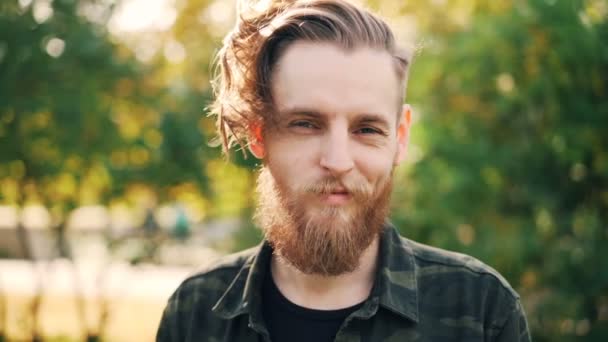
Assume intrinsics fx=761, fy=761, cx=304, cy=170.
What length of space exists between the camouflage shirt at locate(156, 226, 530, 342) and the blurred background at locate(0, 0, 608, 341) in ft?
11.5

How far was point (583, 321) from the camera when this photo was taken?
240 inches

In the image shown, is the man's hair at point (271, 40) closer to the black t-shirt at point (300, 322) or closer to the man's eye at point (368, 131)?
the man's eye at point (368, 131)

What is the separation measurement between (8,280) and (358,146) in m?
11.5

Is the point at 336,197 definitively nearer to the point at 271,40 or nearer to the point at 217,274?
the point at 271,40

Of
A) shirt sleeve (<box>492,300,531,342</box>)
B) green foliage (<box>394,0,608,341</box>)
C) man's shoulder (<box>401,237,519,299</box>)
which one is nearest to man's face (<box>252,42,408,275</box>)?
man's shoulder (<box>401,237,519,299</box>)

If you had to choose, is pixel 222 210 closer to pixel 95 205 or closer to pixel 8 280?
pixel 95 205

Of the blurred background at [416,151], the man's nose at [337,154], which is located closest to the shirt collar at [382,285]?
the man's nose at [337,154]

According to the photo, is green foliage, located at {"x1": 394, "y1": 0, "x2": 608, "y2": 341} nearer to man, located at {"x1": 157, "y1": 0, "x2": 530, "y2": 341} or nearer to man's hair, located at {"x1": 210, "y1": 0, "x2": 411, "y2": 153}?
man, located at {"x1": 157, "y1": 0, "x2": 530, "y2": 341}

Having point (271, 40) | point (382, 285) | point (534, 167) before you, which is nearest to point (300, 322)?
point (382, 285)

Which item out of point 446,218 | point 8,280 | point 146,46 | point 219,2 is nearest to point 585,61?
point 446,218

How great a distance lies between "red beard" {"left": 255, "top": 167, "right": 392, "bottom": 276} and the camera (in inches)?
91.0

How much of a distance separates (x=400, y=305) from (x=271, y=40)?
3.08 feet

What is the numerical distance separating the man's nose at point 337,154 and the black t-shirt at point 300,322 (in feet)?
1.52

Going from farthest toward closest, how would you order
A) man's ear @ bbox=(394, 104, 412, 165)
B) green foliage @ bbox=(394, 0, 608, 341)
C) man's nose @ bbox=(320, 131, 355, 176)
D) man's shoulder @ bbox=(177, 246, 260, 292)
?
green foliage @ bbox=(394, 0, 608, 341), man's shoulder @ bbox=(177, 246, 260, 292), man's ear @ bbox=(394, 104, 412, 165), man's nose @ bbox=(320, 131, 355, 176)
